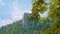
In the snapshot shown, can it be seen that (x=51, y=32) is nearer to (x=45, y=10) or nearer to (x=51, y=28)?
(x=51, y=28)

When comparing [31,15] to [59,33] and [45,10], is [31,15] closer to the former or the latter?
[45,10]

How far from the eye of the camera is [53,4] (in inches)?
404

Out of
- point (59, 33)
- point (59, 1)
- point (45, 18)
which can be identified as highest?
point (59, 1)

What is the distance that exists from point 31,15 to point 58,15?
1109 millimetres

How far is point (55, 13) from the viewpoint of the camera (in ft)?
33.5

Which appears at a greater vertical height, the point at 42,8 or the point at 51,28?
the point at 42,8

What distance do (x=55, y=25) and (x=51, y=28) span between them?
24 cm

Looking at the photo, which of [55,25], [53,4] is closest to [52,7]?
[53,4]

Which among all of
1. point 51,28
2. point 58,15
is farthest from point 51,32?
point 58,15

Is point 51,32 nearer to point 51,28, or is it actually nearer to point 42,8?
point 51,28

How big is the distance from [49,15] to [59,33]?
33.9 inches

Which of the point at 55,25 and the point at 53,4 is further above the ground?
the point at 53,4

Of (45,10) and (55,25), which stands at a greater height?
(45,10)

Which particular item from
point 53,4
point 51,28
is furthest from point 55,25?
point 53,4
